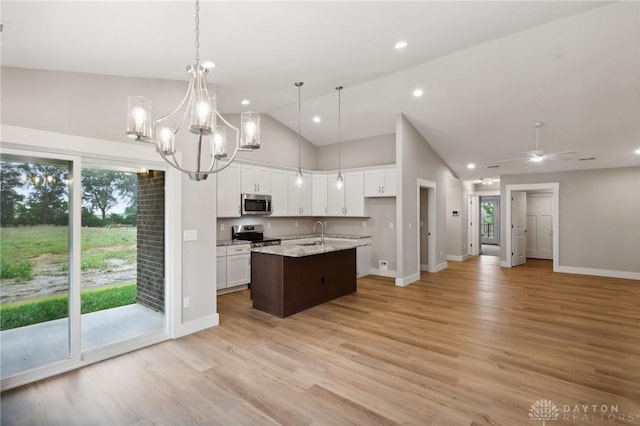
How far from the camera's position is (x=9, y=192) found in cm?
271

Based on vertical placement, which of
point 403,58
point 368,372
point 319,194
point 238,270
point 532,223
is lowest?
point 368,372

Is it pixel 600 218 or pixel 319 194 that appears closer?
pixel 600 218

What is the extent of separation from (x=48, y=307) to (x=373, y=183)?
18.2 ft

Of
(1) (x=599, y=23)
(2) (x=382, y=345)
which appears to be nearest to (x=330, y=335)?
(2) (x=382, y=345)

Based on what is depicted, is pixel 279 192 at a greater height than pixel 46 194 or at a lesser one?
greater

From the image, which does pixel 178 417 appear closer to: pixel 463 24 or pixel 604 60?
pixel 463 24

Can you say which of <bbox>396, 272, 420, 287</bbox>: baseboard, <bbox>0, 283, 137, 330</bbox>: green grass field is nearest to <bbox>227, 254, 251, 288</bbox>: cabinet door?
<bbox>0, 283, 137, 330</bbox>: green grass field

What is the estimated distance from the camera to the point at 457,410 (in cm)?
228

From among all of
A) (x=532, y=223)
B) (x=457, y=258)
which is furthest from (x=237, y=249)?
(x=532, y=223)

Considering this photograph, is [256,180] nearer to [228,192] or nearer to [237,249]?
[228,192]

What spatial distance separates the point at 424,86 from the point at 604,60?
7.49 feet

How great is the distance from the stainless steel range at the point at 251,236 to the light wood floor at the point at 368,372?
1.50 metres

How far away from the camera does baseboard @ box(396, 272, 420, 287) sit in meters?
6.07

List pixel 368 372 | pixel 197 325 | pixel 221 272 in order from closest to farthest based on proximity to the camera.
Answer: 1. pixel 368 372
2. pixel 197 325
3. pixel 221 272
